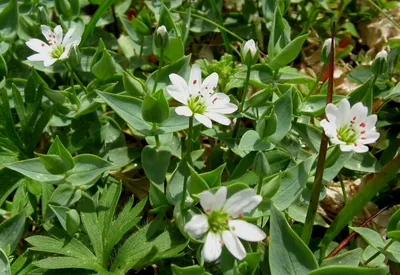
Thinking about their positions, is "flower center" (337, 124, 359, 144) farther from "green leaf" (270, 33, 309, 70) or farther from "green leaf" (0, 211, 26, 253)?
"green leaf" (0, 211, 26, 253)

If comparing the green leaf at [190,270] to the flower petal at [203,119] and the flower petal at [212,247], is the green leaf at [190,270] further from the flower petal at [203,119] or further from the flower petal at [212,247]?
the flower petal at [203,119]

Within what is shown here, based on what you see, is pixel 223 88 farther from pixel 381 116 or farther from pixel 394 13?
pixel 394 13

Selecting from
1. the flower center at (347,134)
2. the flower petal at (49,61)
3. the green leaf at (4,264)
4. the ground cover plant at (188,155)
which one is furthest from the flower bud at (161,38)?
the green leaf at (4,264)

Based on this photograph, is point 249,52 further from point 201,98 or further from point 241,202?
point 241,202

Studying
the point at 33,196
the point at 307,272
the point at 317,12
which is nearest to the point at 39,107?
the point at 33,196

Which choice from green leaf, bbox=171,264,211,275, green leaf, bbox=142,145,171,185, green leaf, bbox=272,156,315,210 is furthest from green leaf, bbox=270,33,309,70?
green leaf, bbox=171,264,211,275

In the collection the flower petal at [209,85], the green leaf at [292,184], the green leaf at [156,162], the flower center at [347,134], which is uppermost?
the flower petal at [209,85]
